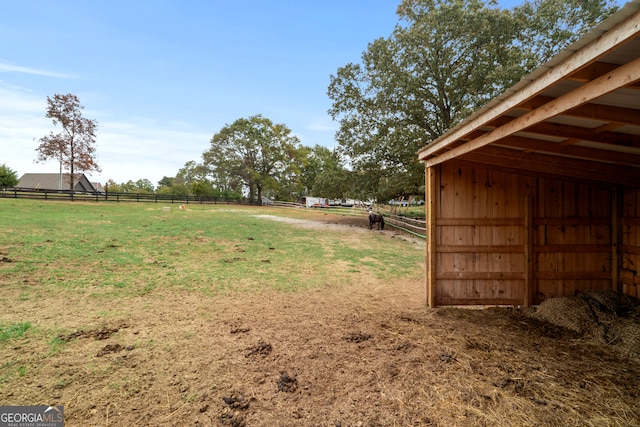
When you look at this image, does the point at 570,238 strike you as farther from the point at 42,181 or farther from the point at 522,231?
the point at 42,181

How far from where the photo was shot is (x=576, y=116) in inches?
84.5

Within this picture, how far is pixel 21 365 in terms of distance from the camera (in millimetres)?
2537

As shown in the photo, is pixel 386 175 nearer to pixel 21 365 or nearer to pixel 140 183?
pixel 21 365

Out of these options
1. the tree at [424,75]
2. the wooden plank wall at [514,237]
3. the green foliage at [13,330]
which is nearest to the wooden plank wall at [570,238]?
the wooden plank wall at [514,237]

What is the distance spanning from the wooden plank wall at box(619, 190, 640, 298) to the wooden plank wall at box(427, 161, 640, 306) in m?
0.11

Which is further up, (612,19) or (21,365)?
(612,19)

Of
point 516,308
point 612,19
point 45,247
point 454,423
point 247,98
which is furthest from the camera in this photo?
point 247,98

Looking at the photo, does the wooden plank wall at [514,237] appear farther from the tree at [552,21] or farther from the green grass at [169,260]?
the tree at [552,21]

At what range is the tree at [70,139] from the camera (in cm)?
2595

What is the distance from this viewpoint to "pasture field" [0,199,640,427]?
2092 millimetres

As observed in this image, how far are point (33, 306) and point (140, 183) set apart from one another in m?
79.3

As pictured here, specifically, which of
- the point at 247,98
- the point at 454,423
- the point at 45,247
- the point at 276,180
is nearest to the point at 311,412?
the point at 454,423

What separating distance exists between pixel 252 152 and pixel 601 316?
4069cm

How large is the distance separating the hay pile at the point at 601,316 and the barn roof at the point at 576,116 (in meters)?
1.68
